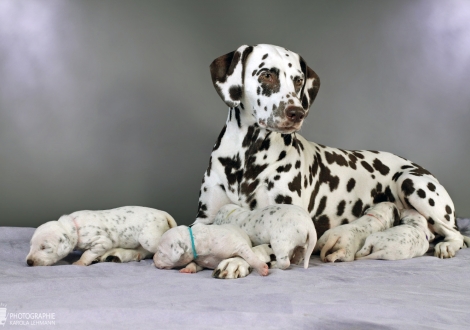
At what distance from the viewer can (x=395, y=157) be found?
18.0 feet

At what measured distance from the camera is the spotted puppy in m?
3.75

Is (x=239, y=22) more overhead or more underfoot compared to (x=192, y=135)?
more overhead

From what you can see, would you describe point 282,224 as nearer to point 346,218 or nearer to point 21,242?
point 346,218

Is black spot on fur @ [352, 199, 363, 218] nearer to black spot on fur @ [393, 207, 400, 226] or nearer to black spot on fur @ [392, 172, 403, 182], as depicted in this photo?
black spot on fur @ [393, 207, 400, 226]

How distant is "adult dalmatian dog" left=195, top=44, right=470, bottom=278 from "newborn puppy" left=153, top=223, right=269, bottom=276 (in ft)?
0.26

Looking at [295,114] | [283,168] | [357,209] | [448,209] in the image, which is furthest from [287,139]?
[448,209]

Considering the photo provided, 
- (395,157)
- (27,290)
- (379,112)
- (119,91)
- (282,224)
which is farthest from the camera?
A: (379,112)

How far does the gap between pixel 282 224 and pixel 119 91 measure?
306cm

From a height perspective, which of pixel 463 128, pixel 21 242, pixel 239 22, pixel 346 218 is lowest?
pixel 21 242

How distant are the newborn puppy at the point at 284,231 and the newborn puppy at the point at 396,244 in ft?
1.98

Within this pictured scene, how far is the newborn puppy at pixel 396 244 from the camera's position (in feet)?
13.6

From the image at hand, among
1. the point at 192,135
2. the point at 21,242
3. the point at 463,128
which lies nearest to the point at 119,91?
the point at 192,135

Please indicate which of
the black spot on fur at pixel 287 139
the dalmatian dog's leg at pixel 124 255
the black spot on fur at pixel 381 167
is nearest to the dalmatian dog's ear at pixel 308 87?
the black spot on fur at pixel 287 139

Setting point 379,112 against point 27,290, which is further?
point 379,112
